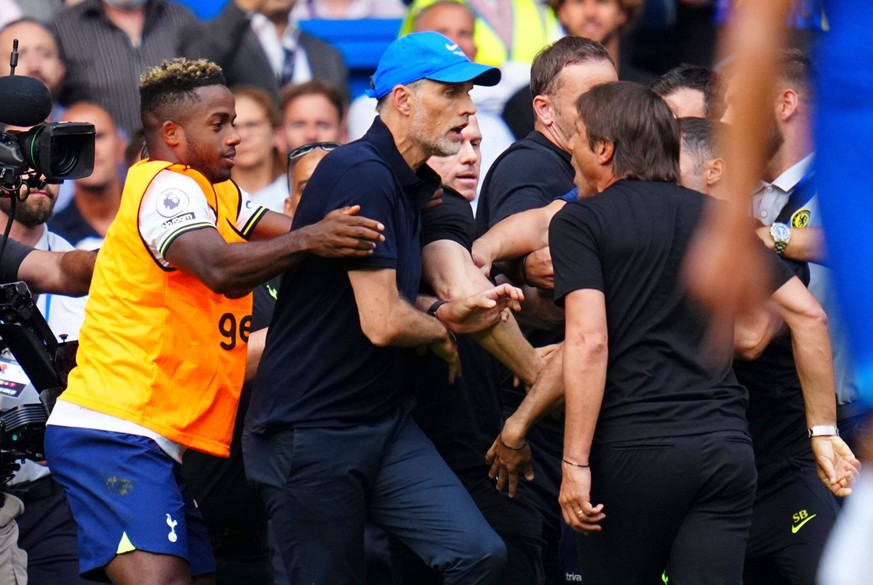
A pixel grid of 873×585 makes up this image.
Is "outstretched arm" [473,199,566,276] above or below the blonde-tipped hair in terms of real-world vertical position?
below

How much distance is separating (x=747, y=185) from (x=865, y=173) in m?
0.48

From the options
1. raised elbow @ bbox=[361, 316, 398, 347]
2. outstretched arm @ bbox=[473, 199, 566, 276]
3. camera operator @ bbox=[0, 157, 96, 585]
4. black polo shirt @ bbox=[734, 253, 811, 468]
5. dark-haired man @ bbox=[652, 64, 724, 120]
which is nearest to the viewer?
raised elbow @ bbox=[361, 316, 398, 347]

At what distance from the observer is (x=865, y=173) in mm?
2475

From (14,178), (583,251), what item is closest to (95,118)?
(14,178)

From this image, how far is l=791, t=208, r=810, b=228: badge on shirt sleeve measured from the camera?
5.23 meters

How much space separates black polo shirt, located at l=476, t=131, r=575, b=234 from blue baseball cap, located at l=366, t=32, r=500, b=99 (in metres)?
0.51

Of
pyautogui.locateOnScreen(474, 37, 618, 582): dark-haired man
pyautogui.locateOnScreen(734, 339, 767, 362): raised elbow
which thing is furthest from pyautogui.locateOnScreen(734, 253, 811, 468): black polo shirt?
pyautogui.locateOnScreen(474, 37, 618, 582): dark-haired man

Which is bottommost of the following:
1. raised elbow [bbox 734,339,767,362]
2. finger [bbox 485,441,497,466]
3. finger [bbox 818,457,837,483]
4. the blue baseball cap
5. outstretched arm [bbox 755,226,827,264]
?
finger [bbox 818,457,837,483]

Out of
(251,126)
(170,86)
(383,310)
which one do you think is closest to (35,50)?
(251,126)

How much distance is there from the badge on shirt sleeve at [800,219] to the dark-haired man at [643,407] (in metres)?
1.00

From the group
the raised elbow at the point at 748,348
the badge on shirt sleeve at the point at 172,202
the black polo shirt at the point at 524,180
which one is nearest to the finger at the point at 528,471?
the raised elbow at the point at 748,348

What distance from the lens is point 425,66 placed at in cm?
467

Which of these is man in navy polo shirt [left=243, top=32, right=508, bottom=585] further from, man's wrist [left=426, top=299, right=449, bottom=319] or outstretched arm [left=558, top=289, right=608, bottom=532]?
outstretched arm [left=558, top=289, right=608, bottom=532]

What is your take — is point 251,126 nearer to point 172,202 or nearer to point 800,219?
point 172,202
